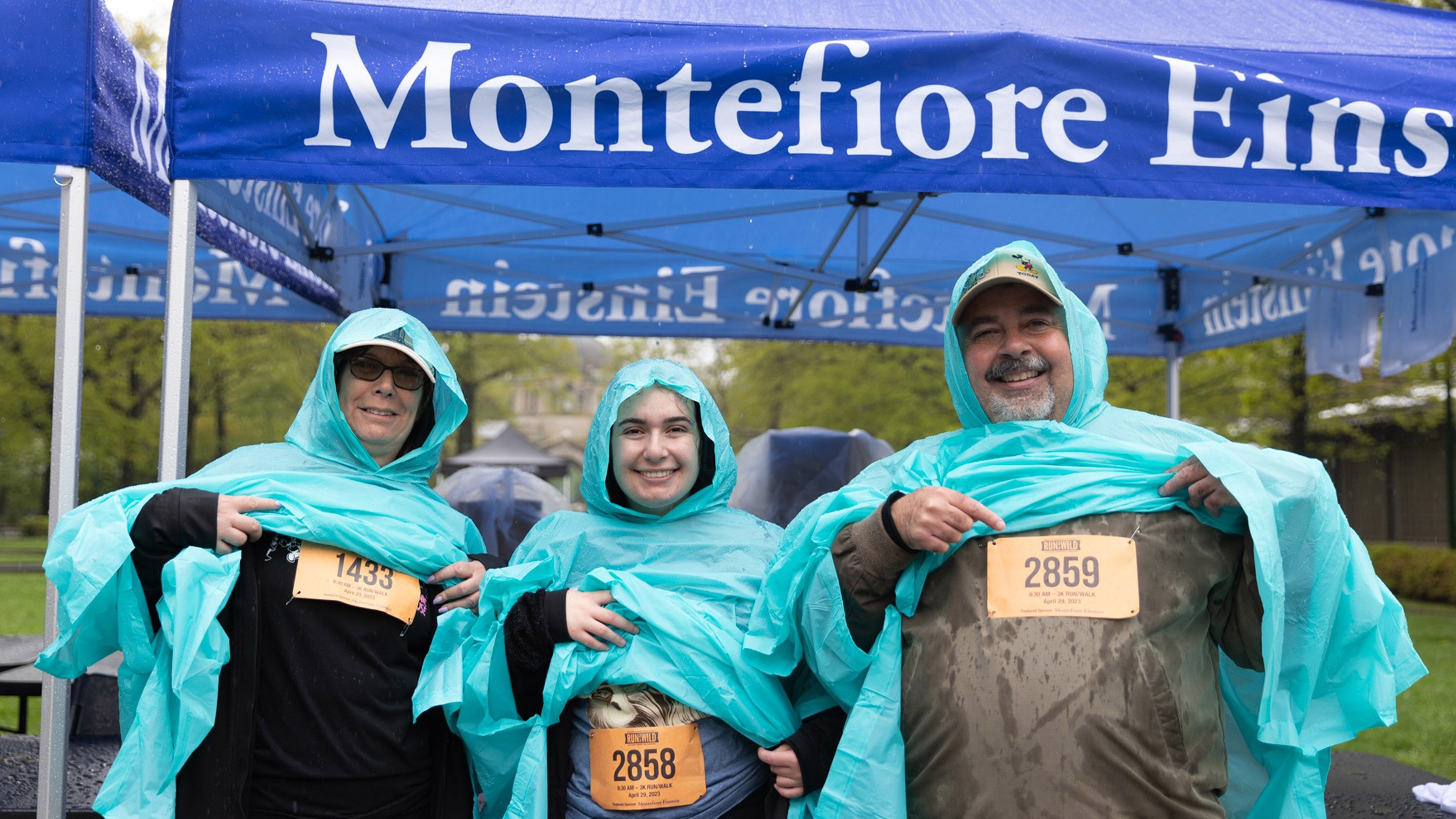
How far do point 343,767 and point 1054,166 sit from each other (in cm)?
189

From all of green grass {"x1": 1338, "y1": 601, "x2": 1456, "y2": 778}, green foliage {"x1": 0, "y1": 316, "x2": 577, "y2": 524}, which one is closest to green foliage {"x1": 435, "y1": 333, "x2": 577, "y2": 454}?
green foliage {"x1": 0, "y1": 316, "x2": 577, "y2": 524}

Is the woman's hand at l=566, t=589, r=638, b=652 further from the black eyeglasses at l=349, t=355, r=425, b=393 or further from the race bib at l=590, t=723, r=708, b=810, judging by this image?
the black eyeglasses at l=349, t=355, r=425, b=393

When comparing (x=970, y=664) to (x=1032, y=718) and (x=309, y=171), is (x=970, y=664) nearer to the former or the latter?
(x=1032, y=718)

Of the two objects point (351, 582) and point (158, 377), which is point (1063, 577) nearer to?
point (351, 582)

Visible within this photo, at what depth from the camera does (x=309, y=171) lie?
7.17 feet

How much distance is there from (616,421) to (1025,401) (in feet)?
2.67

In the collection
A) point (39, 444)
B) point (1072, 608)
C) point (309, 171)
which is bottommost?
point (39, 444)

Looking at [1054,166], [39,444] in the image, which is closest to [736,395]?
[39,444]

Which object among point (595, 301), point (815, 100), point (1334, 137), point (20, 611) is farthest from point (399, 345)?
point (20, 611)

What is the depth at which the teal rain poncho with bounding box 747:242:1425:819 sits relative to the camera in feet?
5.33

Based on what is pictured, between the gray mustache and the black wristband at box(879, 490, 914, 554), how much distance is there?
325mm

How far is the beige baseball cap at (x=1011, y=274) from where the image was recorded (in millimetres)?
1844

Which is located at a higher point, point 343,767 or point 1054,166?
point 1054,166

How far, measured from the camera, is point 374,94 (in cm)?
218
